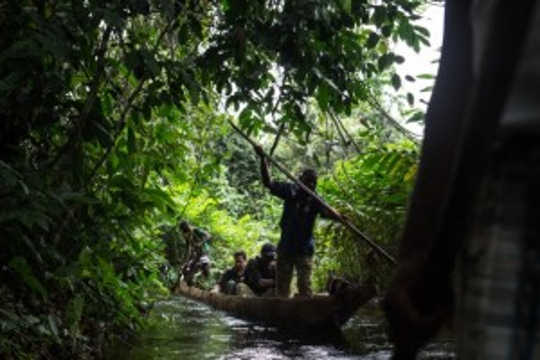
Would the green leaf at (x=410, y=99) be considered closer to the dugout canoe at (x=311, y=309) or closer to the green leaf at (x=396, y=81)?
the green leaf at (x=396, y=81)

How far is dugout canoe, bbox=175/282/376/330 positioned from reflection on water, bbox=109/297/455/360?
0.15 metres

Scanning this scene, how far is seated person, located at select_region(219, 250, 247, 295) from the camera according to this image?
11578 millimetres

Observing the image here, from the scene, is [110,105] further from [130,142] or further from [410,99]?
[410,99]

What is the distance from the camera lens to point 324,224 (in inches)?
416

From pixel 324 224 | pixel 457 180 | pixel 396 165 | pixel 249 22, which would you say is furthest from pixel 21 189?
pixel 324 224

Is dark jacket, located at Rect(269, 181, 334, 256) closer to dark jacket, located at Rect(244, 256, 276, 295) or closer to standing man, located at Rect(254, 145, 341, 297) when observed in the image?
standing man, located at Rect(254, 145, 341, 297)

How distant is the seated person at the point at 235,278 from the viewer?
1158 centimetres

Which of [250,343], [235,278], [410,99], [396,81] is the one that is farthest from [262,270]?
[396,81]

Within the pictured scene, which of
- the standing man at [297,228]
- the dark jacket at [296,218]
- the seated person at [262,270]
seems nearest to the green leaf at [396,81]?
the standing man at [297,228]

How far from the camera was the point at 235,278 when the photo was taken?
39.5 feet

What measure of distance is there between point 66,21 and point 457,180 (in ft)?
8.15

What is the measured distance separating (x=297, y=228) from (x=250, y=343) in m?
1.76

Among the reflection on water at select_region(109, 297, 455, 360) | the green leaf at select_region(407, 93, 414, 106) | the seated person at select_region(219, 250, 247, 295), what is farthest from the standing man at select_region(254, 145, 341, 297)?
the green leaf at select_region(407, 93, 414, 106)

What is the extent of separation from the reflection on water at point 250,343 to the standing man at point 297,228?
815 mm
